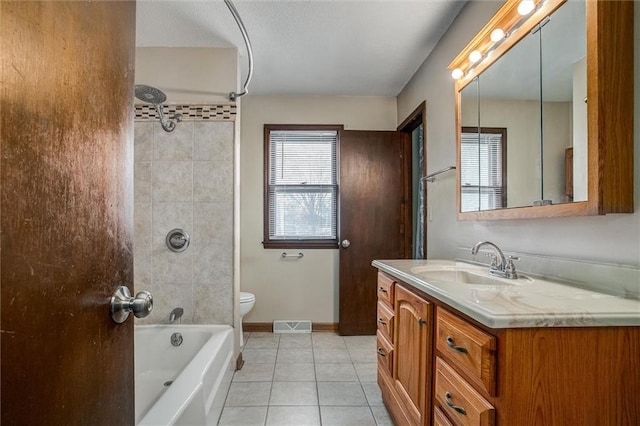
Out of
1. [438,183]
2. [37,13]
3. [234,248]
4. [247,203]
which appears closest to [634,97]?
[438,183]

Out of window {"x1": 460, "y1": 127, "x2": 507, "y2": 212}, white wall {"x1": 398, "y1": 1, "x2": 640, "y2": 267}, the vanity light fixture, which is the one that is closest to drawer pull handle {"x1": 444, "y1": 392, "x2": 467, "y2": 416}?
white wall {"x1": 398, "y1": 1, "x2": 640, "y2": 267}

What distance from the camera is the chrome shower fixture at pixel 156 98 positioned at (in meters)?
1.80

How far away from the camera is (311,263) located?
3.28 metres

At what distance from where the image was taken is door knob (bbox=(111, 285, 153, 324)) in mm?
687

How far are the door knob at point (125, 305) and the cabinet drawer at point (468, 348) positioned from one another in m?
0.86

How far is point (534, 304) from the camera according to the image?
0.90m

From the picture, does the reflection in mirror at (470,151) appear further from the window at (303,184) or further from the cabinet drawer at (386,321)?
the window at (303,184)

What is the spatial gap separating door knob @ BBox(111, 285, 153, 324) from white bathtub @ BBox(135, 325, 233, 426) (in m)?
0.75

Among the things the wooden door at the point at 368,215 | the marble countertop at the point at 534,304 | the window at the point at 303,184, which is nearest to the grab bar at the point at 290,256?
the window at the point at 303,184

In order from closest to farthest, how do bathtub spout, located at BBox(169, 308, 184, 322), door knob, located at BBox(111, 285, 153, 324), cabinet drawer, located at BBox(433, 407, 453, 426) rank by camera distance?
1. door knob, located at BBox(111, 285, 153, 324)
2. cabinet drawer, located at BBox(433, 407, 453, 426)
3. bathtub spout, located at BBox(169, 308, 184, 322)

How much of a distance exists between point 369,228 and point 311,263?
70 centimetres

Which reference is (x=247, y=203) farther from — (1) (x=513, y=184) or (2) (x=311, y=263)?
(1) (x=513, y=184)

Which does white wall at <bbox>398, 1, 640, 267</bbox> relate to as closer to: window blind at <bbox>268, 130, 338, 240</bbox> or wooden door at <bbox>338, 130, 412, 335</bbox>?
wooden door at <bbox>338, 130, 412, 335</bbox>

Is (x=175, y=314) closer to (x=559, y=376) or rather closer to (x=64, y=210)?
(x=64, y=210)
